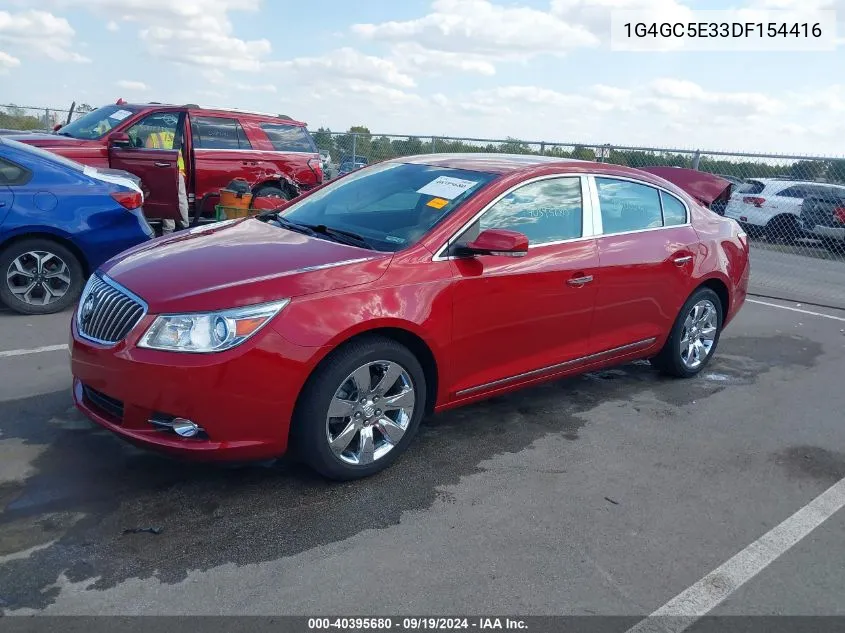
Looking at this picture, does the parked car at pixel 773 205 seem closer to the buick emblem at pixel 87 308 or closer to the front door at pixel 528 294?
the front door at pixel 528 294

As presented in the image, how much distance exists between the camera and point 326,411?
11.7 ft

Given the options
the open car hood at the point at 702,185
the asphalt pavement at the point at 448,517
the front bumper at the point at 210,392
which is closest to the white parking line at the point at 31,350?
the asphalt pavement at the point at 448,517

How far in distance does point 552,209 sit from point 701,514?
1.93m

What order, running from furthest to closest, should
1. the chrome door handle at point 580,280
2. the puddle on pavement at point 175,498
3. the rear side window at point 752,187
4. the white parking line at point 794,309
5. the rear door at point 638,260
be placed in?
the rear side window at point 752,187
the white parking line at point 794,309
the rear door at point 638,260
the chrome door handle at point 580,280
the puddle on pavement at point 175,498

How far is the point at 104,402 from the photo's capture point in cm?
363

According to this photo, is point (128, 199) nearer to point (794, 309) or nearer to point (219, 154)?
point (219, 154)

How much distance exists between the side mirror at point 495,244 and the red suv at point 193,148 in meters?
5.90

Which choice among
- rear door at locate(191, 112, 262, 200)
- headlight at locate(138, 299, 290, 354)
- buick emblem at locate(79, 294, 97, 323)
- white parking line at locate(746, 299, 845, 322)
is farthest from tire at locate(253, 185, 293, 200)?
headlight at locate(138, 299, 290, 354)

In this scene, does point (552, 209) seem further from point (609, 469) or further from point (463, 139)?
point (463, 139)

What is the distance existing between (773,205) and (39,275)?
13.5 meters

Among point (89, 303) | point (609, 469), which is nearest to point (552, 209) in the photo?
point (609, 469)

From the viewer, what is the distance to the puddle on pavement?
3062 millimetres

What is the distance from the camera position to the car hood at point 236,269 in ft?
11.2

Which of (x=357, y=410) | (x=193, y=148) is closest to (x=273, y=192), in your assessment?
(x=193, y=148)
